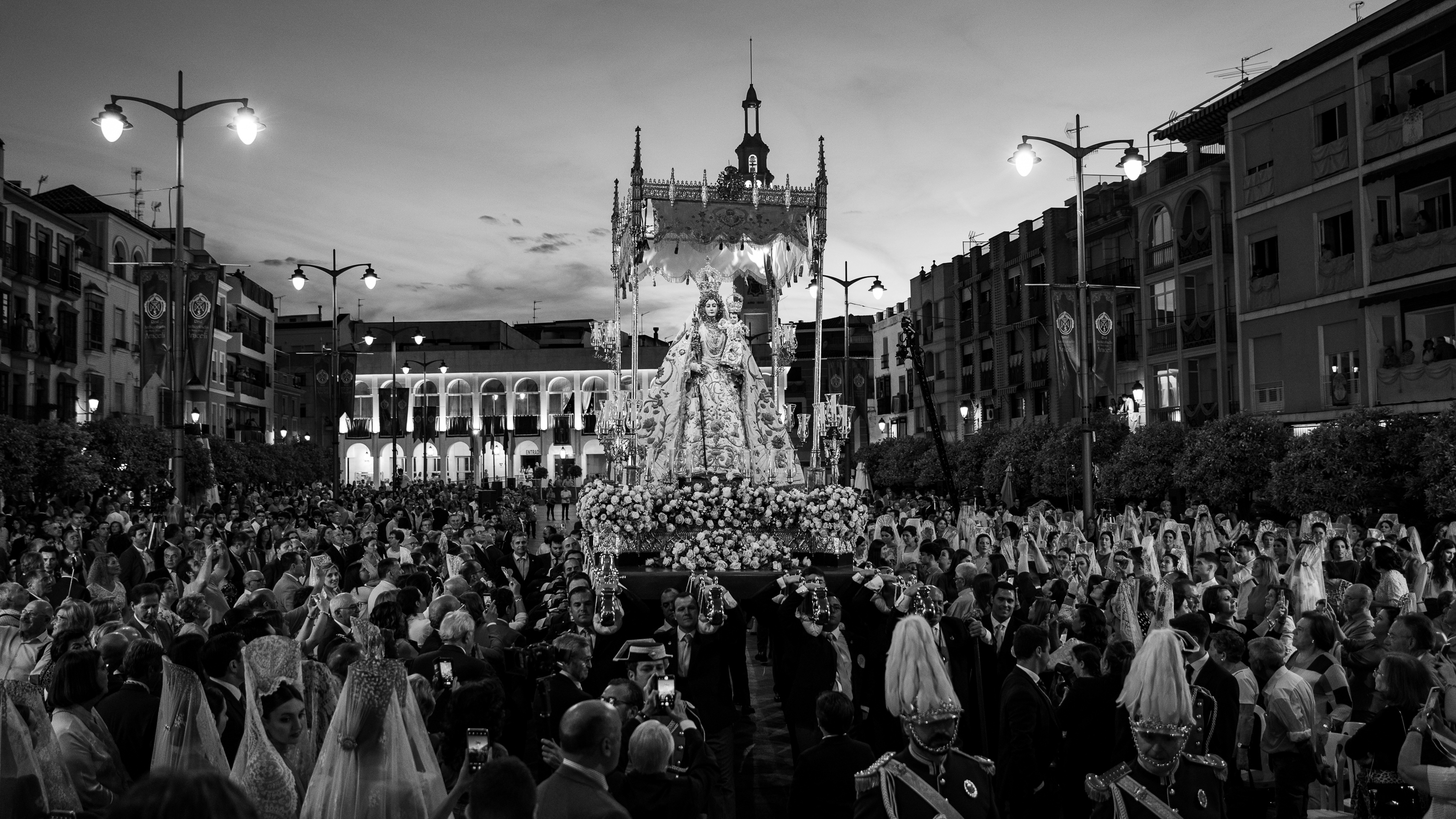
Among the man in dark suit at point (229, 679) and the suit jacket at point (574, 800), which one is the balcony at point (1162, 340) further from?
the suit jacket at point (574, 800)

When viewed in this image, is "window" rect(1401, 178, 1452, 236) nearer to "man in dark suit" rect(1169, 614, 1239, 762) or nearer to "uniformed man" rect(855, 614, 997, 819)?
"man in dark suit" rect(1169, 614, 1239, 762)

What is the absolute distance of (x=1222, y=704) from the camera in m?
6.59

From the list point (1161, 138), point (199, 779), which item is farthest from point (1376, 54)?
point (199, 779)

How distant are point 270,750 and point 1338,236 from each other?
2913 centimetres

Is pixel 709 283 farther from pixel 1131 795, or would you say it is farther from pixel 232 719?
pixel 1131 795

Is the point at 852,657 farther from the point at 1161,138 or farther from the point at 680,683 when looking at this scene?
the point at 1161,138

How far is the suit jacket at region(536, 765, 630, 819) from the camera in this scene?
4.41 m

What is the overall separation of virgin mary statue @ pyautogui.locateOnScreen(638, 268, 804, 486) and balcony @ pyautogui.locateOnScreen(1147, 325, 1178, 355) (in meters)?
27.0

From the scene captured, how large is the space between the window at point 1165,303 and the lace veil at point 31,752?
1533 inches

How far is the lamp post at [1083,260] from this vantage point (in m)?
21.3

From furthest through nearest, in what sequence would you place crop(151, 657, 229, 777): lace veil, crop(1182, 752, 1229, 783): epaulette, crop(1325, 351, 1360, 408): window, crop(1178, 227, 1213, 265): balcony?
crop(1178, 227, 1213, 265): balcony, crop(1325, 351, 1360, 408): window, crop(151, 657, 229, 777): lace veil, crop(1182, 752, 1229, 783): epaulette

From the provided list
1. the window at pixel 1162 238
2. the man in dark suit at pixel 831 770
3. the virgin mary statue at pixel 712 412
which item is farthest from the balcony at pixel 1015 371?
the man in dark suit at pixel 831 770

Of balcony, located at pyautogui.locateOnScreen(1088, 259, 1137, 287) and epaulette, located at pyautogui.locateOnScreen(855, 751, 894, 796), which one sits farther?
balcony, located at pyautogui.locateOnScreen(1088, 259, 1137, 287)

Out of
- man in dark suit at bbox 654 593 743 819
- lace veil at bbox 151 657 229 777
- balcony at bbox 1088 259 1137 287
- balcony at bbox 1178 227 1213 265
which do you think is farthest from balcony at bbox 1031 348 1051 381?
lace veil at bbox 151 657 229 777
